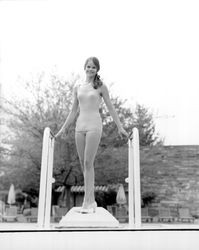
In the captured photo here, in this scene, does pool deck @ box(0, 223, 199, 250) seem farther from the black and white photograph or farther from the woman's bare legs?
the black and white photograph

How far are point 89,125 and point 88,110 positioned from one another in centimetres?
13

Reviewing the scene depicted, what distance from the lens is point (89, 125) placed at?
207 centimetres

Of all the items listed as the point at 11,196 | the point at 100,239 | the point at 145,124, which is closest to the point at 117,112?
the point at 145,124

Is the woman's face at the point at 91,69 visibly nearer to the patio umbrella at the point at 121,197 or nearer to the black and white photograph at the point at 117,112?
the black and white photograph at the point at 117,112

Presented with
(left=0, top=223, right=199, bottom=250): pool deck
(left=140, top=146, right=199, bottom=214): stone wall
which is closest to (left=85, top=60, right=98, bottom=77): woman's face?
(left=0, top=223, right=199, bottom=250): pool deck

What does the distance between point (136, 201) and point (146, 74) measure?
5538 mm

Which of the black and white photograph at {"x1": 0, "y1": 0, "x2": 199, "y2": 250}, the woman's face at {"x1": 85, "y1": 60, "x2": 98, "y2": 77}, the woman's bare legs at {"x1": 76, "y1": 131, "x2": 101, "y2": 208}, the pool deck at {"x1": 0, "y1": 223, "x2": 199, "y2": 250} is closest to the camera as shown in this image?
the pool deck at {"x1": 0, "y1": 223, "x2": 199, "y2": 250}

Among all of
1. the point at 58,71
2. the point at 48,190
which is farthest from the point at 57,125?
the point at 48,190

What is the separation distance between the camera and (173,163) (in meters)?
7.98

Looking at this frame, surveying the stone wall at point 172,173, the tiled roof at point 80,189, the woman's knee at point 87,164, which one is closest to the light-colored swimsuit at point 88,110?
the woman's knee at point 87,164

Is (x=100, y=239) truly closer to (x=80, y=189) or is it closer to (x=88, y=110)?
(x=88, y=110)

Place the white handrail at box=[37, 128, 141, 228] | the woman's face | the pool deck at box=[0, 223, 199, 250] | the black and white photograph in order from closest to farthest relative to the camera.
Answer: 1. the pool deck at box=[0, 223, 199, 250]
2. the white handrail at box=[37, 128, 141, 228]
3. the woman's face
4. the black and white photograph

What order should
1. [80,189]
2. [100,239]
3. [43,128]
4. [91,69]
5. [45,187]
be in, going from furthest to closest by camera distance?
[43,128] < [80,189] < [91,69] < [45,187] < [100,239]

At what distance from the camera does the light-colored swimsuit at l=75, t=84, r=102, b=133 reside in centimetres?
208
